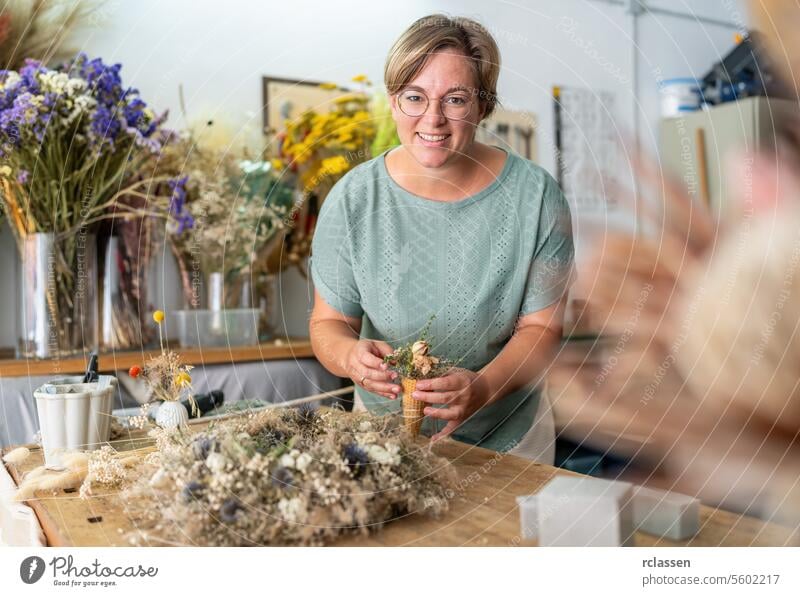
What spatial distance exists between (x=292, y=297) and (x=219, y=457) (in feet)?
4.18

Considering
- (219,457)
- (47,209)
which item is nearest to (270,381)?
(47,209)

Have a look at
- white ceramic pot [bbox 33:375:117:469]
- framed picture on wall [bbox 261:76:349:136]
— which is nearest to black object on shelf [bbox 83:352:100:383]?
white ceramic pot [bbox 33:375:117:469]

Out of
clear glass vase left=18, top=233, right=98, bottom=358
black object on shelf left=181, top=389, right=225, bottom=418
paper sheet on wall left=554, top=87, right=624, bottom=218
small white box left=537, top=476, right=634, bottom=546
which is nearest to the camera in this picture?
small white box left=537, top=476, right=634, bottom=546

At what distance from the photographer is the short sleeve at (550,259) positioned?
3.04 feet

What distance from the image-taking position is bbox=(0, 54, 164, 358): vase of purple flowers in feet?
3.98

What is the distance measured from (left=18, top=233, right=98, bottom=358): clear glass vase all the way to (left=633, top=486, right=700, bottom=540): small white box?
1082mm

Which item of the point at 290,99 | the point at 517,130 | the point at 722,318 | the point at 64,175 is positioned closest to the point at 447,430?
the point at 722,318

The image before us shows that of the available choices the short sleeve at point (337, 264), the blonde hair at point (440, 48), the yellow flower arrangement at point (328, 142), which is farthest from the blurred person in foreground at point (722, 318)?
the yellow flower arrangement at point (328, 142)

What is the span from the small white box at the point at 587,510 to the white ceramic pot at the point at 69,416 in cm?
48

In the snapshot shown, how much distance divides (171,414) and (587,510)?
0.51 m

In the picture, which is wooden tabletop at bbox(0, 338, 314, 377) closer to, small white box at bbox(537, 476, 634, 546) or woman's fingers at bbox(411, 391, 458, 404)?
woman's fingers at bbox(411, 391, 458, 404)

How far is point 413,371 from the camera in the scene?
0.78m

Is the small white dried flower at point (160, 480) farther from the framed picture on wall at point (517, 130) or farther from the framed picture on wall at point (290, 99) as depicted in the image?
the framed picture on wall at point (517, 130)

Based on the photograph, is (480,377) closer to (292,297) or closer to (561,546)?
(561,546)
